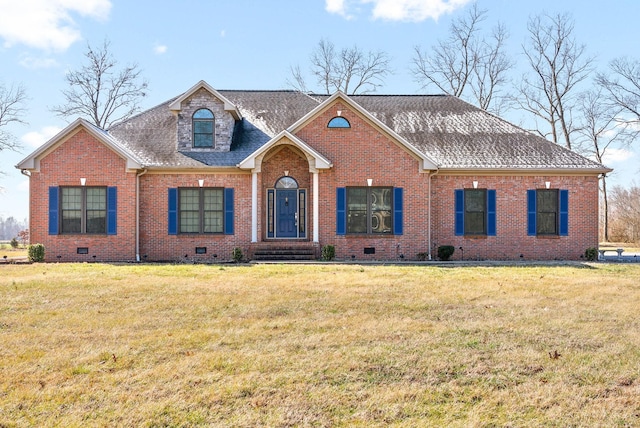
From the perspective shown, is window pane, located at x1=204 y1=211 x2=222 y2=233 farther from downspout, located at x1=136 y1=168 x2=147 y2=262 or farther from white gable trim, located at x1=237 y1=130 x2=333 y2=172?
downspout, located at x1=136 y1=168 x2=147 y2=262

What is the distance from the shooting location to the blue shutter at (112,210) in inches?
710

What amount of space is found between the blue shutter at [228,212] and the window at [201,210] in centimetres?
18

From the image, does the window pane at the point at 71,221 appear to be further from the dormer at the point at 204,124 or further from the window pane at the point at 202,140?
the window pane at the point at 202,140

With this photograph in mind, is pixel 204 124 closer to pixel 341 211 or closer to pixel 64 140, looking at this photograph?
pixel 64 140

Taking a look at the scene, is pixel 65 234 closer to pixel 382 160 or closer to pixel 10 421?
pixel 382 160

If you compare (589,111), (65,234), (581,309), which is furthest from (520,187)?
(589,111)

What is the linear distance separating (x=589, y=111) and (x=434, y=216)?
2676cm

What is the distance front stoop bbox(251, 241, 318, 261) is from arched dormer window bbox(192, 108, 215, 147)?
14.2 ft

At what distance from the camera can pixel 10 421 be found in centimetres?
411

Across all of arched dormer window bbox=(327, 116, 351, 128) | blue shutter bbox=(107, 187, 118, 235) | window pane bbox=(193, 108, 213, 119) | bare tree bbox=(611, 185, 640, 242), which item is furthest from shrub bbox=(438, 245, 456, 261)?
bare tree bbox=(611, 185, 640, 242)

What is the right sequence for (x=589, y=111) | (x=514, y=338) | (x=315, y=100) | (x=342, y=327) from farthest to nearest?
(x=589, y=111), (x=315, y=100), (x=342, y=327), (x=514, y=338)

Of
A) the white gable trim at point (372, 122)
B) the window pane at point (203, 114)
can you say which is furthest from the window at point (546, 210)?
the window pane at point (203, 114)

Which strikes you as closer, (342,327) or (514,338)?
(514,338)

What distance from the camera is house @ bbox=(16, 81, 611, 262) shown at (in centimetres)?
1802
